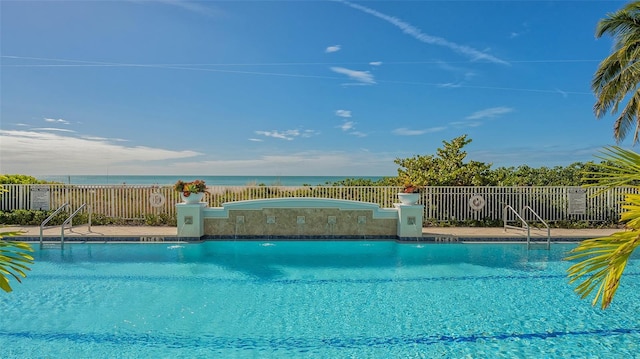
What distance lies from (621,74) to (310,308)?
42.0ft

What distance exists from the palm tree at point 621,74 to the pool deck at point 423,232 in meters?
4.64

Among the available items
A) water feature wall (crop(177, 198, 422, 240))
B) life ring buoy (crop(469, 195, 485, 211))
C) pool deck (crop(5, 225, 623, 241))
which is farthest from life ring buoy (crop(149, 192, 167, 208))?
life ring buoy (crop(469, 195, 485, 211))

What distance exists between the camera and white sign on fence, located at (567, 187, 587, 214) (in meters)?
11.1

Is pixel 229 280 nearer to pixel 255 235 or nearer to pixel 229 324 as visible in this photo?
pixel 229 324

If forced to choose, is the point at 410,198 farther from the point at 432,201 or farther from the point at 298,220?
the point at 298,220

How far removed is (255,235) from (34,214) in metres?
7.50

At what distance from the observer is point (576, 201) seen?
11.2 meters

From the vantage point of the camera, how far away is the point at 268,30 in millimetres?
11484

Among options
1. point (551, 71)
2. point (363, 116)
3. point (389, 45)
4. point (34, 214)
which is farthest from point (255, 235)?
point (551, 71)

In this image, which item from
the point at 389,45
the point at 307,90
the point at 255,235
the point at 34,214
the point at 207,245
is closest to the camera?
the point at 207,245

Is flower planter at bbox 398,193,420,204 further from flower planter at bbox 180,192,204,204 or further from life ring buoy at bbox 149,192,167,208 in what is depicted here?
life ring buoy at bbox 149,192,167,208

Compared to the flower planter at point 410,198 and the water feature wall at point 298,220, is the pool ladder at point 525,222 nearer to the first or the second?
the flower planter at point 410,198

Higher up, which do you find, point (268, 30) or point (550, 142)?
point (268, 30)

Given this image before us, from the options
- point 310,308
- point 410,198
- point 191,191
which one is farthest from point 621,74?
point 191,191
